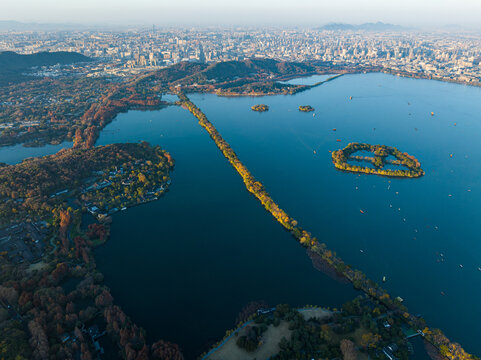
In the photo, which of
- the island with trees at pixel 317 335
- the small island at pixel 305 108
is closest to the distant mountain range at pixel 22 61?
the small island at pixel 305 108

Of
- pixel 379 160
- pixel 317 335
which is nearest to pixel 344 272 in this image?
pixel 317 335

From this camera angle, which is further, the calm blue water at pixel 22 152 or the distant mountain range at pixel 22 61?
the distant mountain range at pixel 22 61

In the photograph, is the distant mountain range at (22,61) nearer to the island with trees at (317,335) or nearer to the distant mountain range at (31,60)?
the distant mountain range at (31,60)

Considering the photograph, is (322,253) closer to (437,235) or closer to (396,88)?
(437,235)

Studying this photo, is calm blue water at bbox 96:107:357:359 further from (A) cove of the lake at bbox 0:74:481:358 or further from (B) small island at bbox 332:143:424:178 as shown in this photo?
(B) small island at bbox 332:143:424:178

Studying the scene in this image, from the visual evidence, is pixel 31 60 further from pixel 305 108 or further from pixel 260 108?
pixel 305 108
